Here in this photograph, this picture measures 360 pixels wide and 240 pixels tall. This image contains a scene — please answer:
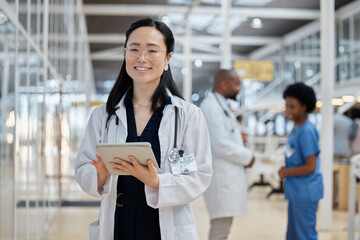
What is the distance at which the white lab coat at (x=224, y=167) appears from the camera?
13.3ft

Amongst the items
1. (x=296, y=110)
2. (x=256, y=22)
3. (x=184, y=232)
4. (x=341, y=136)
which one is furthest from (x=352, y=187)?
(x=256, y=22)

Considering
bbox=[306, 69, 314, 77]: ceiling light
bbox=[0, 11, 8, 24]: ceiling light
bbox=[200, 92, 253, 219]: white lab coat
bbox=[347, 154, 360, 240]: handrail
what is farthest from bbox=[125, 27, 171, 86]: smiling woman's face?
bbox=[306, 69, 314, 77]: ceiling light

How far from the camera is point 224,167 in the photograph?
4.17 metres

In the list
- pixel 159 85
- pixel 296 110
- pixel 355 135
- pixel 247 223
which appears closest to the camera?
pixel 159 85

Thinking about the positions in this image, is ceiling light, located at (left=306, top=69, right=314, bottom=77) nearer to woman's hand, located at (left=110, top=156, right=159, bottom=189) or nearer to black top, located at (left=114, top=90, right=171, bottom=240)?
black top, located at (left=114, top=90, right=171, bottom=240)

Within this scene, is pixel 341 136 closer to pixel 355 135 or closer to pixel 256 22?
pixel 355 135

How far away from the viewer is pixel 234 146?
411 centimetres

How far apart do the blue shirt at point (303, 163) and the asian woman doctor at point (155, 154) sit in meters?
1.98

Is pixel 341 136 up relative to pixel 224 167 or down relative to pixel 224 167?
up

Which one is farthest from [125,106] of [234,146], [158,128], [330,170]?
[330,170]

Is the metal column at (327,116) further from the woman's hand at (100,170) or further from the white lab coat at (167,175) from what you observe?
the woman's hand at (100,170)

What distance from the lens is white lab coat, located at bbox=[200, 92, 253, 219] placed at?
4059 mm

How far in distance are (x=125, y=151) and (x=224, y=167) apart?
92.7 inches

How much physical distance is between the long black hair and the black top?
126mm
